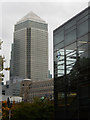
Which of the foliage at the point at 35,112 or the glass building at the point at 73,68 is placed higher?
the glass building at the point at 73,68

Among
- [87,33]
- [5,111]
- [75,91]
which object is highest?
[87,33]

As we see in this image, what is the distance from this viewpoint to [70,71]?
2800 centimetres

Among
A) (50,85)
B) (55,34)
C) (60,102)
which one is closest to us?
(60,102)

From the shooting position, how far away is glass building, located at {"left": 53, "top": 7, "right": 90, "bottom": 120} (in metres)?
25.1

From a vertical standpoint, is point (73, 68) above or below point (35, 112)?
above

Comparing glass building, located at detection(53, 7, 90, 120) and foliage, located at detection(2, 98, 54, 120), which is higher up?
glass building, located at detection(53, 7, 90, 120)

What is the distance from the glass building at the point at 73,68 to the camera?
82.4 feet

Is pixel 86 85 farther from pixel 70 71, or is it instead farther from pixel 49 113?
pixel 49 113

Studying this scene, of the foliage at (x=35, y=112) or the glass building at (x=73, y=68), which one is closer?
the glass building at (x=73, y=68)

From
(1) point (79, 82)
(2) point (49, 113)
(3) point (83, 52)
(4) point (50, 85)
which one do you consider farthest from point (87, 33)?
(4) point (50, 85)

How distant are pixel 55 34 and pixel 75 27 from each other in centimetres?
460

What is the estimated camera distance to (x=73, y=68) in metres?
27.5

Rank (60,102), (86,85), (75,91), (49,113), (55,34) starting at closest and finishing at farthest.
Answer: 1. (86,85)
2. (75,91)
3. (60,102)
4. (55,34)
5. (49,113)

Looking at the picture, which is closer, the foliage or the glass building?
the glass building
